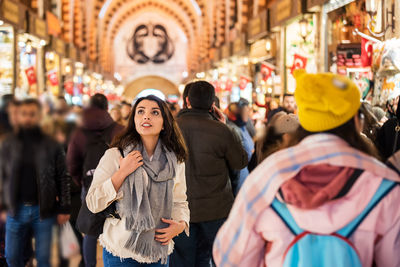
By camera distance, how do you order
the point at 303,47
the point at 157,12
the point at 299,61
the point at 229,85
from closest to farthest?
the point at 299,61 < the point at 303,47 < the point at 229,85 < the point at 157,12

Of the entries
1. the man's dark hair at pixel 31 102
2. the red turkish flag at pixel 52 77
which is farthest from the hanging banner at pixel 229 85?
the man's dark hair at pixel 31 102

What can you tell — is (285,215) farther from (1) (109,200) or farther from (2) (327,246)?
(1) (109,200)

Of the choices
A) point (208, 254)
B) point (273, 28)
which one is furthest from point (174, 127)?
point (273, 28)

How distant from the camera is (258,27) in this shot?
16.3m

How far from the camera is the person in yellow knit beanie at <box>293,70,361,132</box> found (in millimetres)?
1835

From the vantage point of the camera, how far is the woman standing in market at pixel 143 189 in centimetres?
283

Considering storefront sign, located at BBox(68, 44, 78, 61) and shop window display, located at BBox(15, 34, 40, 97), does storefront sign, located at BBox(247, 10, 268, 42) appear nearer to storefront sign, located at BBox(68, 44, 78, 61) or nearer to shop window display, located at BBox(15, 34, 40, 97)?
shop window display, located at BBox(15, 34, 40, 97)

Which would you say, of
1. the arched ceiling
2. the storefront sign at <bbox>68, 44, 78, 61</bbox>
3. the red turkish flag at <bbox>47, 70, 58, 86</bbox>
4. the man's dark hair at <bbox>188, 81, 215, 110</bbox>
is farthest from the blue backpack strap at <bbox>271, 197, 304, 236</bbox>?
the storefront sign at <bbox>68, 44, 78, 61</bbox>

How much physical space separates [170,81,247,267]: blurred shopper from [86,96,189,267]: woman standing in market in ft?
2.98

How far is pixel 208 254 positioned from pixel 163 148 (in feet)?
4.54

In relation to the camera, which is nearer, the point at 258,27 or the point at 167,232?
the point at 167,232

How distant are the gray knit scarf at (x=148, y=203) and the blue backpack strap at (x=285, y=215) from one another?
1104mm

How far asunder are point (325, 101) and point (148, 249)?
1421 millimetres

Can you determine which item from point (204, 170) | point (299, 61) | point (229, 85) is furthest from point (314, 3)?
point (229, 85)
